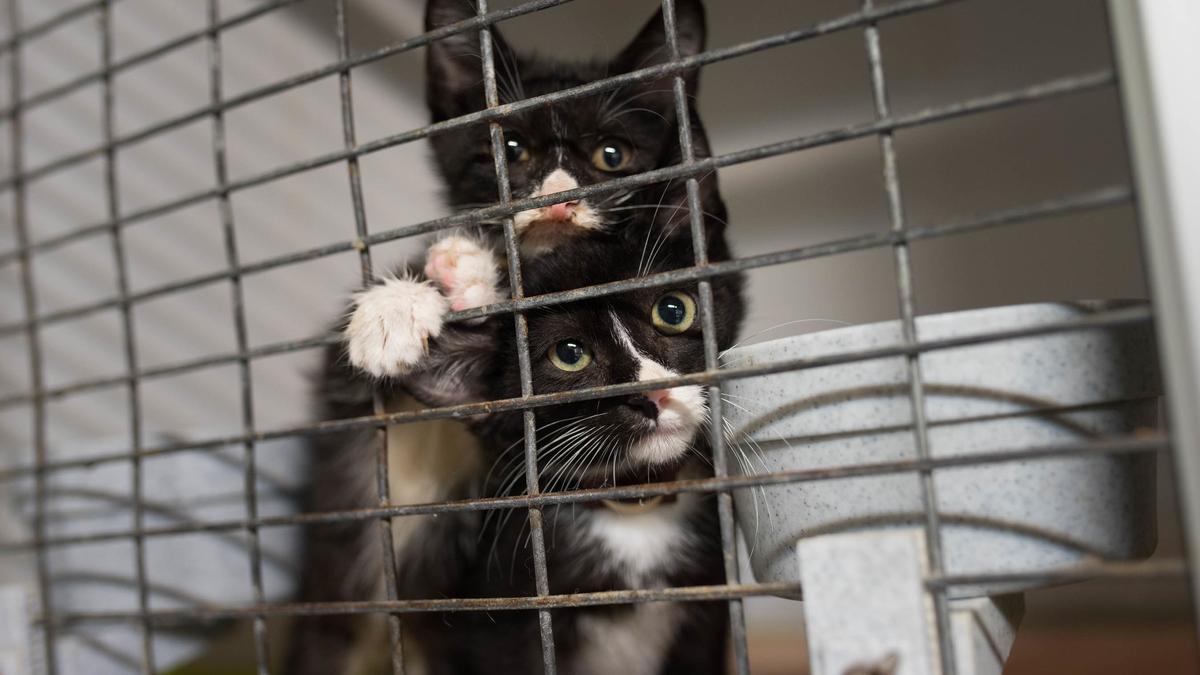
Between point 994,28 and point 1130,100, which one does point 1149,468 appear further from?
point 994,28

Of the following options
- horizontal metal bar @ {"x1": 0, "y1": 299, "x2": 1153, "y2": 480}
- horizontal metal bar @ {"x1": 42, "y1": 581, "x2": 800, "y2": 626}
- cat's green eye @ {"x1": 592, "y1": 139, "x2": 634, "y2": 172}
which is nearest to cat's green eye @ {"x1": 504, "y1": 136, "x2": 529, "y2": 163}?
cat's green eye @ {"x1": 592, "y1": 139, "x2": 634, "y2": 172}

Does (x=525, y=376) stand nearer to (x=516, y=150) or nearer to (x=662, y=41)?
(x=516, y=150)

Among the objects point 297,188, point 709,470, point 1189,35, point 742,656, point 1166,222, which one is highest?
point 297,188

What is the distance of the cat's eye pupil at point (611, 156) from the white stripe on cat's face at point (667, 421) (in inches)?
16.7

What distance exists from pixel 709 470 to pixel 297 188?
4.43 ft

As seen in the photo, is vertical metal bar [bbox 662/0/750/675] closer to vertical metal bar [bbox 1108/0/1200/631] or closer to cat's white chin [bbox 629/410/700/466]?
cat's white chin [bbox 629/410/700/466]

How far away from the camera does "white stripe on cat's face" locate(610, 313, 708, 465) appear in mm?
1063

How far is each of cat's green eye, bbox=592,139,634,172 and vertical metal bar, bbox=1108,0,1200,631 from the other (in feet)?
2.83

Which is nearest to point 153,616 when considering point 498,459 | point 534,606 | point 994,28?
point 498,459

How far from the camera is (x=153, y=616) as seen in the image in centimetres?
121

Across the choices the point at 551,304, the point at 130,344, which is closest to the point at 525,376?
the point at 551,304

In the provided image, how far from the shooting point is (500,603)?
916mm

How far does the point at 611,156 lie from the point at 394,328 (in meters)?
0.52

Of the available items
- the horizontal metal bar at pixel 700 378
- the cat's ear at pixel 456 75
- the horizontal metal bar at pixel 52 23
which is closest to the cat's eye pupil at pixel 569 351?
the horizontal metal bar at pixel 700 378
